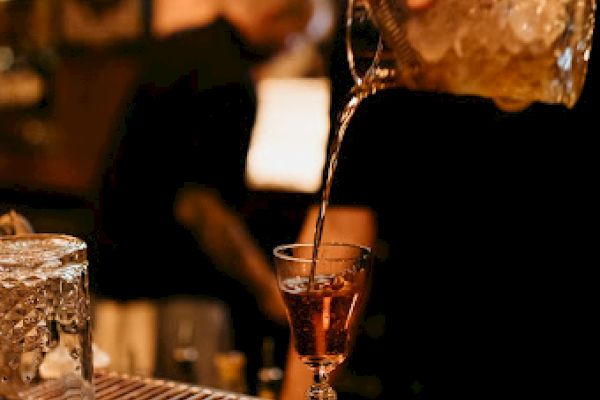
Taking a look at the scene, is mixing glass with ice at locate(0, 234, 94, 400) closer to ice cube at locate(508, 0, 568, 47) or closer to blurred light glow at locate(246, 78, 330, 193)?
ice cube at locate(508, 0, 568, 47)

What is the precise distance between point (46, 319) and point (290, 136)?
101 inches

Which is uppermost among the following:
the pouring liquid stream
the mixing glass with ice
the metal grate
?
the pouring liquid stream

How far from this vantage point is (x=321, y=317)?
121cm

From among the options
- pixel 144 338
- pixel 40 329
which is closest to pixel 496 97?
pixel 40 329

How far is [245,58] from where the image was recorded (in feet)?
13.0

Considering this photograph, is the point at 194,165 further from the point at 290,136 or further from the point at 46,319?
the point at 46,319

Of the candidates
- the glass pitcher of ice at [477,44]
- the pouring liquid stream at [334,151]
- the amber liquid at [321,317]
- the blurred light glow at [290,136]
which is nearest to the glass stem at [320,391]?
the amber liquid at [321,317]

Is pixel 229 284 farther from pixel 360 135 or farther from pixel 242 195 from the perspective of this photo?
pixel 360 135

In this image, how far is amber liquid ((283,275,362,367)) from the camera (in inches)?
47.4

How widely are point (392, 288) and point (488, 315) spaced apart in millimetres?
404

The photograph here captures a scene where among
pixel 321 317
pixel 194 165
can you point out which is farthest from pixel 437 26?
pixel 194 165

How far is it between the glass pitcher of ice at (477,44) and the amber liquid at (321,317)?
352 millimetres

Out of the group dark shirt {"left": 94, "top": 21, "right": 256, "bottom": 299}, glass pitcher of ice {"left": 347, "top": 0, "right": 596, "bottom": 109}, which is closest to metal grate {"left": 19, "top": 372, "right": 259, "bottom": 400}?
glass pitcher of ice {"left": 347, "top": 0, "right": 596, "bottom": 109}

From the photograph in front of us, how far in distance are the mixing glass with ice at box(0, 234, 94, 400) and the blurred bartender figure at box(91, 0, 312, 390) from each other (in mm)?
2435
